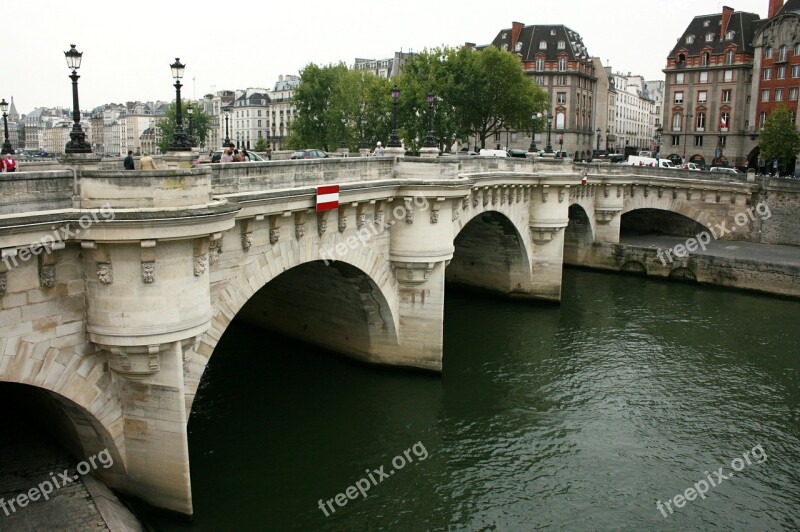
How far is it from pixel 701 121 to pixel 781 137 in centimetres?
1503

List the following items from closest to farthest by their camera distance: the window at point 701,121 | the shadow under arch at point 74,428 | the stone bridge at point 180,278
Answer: the stone bridge at point 180,278 → the shadow under arch at point 74,428 → the window at point 701,121

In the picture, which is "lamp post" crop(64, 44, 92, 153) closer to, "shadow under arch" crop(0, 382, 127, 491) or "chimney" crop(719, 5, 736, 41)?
"shadow under arch" crop(0, 382, 127, 491)

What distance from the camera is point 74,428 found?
14.8 m

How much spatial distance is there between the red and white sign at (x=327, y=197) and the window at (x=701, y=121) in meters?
66.2

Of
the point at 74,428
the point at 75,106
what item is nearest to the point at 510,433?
the point at 74,428

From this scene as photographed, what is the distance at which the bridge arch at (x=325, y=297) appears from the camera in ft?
60.2

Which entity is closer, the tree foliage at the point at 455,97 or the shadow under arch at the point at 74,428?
the shadow under arch at the point at 74,428

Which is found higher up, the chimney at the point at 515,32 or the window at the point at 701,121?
the chimney at the point at 515,32

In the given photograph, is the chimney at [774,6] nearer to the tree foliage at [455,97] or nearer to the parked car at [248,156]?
the tree foliage at [455,97]

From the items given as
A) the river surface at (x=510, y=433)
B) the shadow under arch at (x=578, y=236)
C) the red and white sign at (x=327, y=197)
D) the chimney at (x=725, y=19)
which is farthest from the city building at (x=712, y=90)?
the red and white sign at (x=327, y=197)

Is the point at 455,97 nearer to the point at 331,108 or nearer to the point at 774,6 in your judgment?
the point at 331,108

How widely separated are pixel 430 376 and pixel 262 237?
943 cm

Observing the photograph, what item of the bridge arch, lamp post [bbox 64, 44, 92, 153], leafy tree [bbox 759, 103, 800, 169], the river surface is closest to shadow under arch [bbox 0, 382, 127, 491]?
the river surface

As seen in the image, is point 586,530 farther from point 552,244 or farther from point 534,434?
point 552,244
